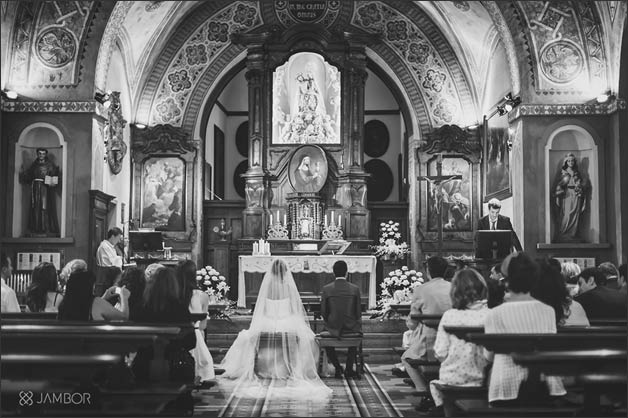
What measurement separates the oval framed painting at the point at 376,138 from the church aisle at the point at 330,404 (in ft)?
47.1

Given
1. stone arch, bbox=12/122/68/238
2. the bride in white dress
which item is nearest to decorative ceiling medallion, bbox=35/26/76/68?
stone arch, bbox=12/122/68/238

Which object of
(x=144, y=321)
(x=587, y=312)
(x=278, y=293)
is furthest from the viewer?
(x=278, y=293)

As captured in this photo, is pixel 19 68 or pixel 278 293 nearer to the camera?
pixel 278 293

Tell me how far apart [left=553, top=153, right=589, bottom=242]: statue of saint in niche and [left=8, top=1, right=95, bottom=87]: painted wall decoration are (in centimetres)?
881

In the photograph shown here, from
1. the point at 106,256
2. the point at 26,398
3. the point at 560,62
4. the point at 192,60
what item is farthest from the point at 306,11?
the point at 26,398

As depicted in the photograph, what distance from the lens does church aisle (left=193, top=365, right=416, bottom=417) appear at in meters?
7.57

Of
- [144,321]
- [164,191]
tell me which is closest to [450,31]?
[164,191]

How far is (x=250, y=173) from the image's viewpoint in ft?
60.7

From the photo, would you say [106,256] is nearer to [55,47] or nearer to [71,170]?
[71,170]

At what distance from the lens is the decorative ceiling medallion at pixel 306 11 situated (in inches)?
724

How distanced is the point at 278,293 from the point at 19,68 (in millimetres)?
7088

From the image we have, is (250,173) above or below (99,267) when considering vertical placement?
above

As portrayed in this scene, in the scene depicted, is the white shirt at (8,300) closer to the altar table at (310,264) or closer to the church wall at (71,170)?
the church wall at (71,170)

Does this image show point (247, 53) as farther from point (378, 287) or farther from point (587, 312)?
point (587, 312)
